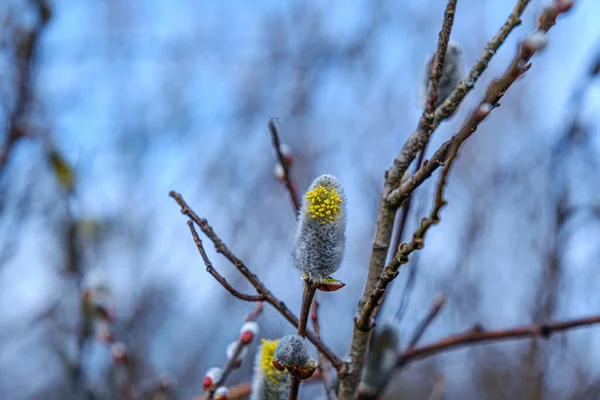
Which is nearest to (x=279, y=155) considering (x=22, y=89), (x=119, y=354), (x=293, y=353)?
(x=293, y=353)

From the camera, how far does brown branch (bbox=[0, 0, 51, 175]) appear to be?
2510 mm

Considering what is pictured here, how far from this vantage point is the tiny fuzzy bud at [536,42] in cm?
79

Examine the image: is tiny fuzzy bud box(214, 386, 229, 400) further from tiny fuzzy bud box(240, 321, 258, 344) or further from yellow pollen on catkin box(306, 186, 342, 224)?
yellow pollen on catkin box(306, 186, 342, 224)

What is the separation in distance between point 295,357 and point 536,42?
0.61 m

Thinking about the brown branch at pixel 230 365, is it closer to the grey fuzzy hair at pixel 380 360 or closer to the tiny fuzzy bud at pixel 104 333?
the grey fuzzy hair at pixel 380 360

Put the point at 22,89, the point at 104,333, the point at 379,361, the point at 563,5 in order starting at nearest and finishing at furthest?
1. the point at 563,5
2. the point at 379,361
3. the point at 104,333
4. the point at 22,89

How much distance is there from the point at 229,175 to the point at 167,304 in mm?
1622

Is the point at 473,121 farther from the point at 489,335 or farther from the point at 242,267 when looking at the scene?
the point at 489,335

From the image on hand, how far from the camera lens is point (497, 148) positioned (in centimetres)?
659

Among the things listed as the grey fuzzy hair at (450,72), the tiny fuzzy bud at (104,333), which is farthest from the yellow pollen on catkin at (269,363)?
the tiny fuzzy bud at (104,333)

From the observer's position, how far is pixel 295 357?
93 centimetres

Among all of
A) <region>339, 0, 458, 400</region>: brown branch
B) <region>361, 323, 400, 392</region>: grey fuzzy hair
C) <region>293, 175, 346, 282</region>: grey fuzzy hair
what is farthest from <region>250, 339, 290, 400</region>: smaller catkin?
<region>361, 323, 400, 392</region>: grey fuzzy hair

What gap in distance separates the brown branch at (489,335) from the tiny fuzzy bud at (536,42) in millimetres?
816

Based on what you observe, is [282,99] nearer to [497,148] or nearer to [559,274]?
[497,148]
